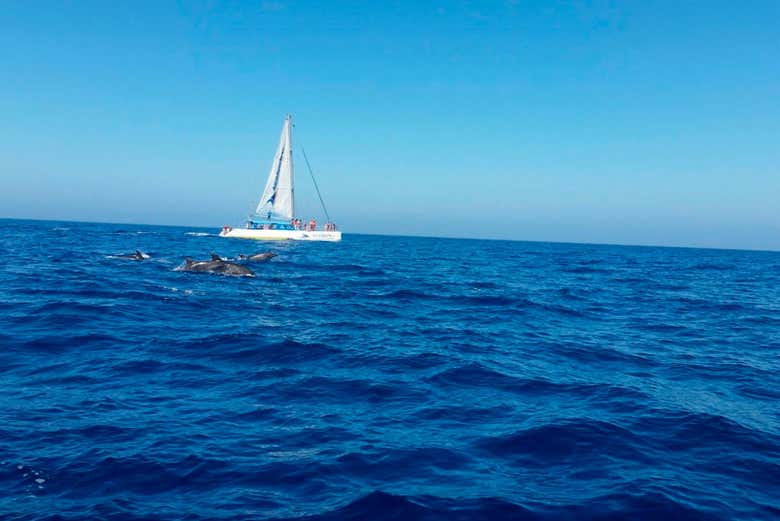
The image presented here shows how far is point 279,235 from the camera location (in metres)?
88.5

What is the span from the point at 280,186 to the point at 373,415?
83067 mm

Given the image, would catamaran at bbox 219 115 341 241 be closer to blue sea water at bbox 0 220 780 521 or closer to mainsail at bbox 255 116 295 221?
mainsail at bbox 255 116 295 221

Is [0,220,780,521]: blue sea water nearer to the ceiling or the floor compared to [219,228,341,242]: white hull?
nearer to the floor

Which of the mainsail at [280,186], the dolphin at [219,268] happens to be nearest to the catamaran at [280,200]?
the mainsail at [280,186]

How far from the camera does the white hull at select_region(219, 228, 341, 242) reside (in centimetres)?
8850

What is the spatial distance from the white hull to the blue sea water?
224 ft

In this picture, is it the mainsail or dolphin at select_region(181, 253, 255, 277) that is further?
the mainsail

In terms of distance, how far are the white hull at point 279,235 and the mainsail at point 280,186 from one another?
334cm

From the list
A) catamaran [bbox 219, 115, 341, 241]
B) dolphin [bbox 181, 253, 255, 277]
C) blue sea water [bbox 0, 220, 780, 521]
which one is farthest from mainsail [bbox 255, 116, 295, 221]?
blue sea water [bbox 0, 220, 780, 521]

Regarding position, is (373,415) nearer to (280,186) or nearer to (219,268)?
(219,268)

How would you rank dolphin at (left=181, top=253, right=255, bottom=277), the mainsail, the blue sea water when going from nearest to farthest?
the blue sea water < dolphin at (left=181, top=253, right=255, bottom=277) < the mainsail

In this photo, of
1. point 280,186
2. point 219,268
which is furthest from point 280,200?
point 219,268

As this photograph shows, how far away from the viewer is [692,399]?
10.8 meters

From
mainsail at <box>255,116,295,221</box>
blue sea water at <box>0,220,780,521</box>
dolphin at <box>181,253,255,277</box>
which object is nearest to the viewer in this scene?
blue sea water at <box>0,220,780,521</box>
